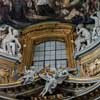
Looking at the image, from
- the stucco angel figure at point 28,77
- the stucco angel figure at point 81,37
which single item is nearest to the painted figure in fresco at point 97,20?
the stucco angel figure at point 81,37

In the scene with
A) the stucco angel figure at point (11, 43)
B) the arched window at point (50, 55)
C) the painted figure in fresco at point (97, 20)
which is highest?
the painted figure in fresco at point (97, 20)

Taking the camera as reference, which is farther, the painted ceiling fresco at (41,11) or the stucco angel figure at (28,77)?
the painted ceiling fresco at (41,11)

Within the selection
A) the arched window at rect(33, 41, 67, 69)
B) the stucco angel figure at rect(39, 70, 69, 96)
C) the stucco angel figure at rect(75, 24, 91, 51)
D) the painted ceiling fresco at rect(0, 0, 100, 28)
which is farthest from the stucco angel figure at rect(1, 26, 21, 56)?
the stucco angel figure at rect(39, 70, 69, 96)

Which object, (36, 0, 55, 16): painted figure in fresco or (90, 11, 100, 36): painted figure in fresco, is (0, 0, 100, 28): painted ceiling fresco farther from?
(90, 11, 100, 36): painted figure in fresco

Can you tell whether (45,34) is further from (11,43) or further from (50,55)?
(11,43)

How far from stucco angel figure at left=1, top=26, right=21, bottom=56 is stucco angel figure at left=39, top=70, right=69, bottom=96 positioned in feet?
8.19

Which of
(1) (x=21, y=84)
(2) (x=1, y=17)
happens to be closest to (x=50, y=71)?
(1) (x=21, y=84)

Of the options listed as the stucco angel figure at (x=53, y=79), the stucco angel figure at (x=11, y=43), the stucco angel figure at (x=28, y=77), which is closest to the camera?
the stucco angel figure at (x=53, y=79)

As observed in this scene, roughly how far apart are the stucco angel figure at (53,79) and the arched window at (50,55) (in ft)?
5.85

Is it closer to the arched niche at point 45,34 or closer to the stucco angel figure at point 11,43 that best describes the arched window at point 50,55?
the arched niche at point 45,34

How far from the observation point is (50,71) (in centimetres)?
2008

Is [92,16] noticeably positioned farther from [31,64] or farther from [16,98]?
[16,98]

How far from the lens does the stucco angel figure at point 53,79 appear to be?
1941 cm

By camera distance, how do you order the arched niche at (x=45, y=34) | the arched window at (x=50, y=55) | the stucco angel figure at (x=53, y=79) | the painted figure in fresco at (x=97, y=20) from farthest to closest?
1. the arched niche at (x=45, y=34)
2. the arched window at (x=50, y=55)
3. the painted figure in fresco at (x=97, y=20)
4. the stucco angel figure at (x=53, y=79)
